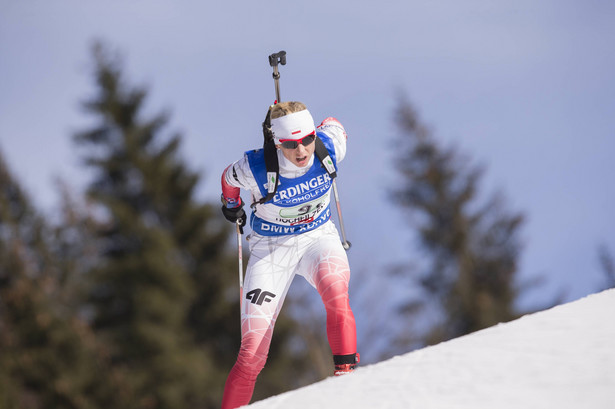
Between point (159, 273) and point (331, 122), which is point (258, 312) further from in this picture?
point (159, 273)

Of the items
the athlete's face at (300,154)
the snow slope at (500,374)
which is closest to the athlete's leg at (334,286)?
the athlete's face at (300,154)

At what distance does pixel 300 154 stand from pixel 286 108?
377 millimetres

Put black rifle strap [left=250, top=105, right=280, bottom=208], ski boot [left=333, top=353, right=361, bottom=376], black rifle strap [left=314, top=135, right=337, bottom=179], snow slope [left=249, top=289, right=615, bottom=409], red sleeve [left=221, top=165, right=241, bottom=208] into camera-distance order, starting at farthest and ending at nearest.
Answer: red sleeve [left=221, top=165, right=241, bottom=208], black rifle strap [left=314, top=135, right=337, bottom=179], black rifle strap [left=250, top=105, right=280, bottom=208], ski boot [left=333, top=353, right=361, bottom=376], snow slope [left=249, top=289, right=615, bottom=409]

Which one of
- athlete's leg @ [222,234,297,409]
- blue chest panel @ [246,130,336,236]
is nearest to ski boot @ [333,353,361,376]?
athlete's leg @ [222,234,297,409]

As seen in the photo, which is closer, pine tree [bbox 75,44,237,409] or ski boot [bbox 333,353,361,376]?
ski boot [bbox 333,353,361,376]

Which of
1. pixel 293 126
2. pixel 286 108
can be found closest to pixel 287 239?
pixel 293 126

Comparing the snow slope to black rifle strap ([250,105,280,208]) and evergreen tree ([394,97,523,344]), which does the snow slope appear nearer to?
black rifle strap ([250,105,280,208])

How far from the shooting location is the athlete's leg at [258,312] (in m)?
4.99

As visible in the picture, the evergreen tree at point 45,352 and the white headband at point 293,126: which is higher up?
the evergreen tree at point 45,352

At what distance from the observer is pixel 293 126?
4988mm

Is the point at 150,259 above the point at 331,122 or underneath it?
above

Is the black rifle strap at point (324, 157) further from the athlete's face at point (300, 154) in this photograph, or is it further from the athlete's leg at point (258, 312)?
the athlete's leg at point (258, 312)

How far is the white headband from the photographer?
4984mm

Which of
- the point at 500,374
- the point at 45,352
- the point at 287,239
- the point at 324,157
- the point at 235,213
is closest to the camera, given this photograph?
the point at 500,374
